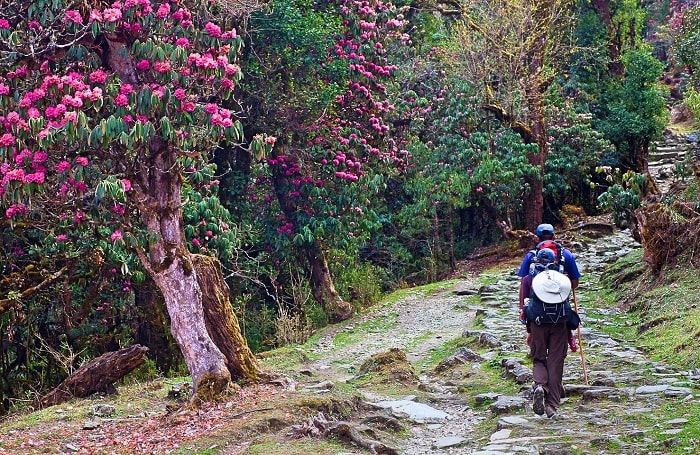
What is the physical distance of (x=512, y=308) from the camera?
49.3 ft

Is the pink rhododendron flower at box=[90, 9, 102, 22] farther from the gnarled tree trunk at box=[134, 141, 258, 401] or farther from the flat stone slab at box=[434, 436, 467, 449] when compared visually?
the flat stone slab at box=[434, 436, 467, 449]

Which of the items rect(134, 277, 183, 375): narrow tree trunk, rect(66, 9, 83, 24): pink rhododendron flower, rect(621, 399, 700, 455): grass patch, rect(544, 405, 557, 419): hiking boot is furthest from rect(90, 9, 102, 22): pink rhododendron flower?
rect(134, 277, 183, 375): narrow tree trunk

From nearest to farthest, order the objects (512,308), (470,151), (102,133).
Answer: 1. (102,133)
2. (512,308)
3. (470,151)

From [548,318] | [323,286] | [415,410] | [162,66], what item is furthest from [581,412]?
[323,286]

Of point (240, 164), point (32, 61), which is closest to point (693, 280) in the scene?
point (240, 164)

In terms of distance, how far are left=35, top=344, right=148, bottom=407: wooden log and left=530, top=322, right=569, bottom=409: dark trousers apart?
5.34 metres

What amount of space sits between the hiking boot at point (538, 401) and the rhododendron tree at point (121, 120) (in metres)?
3.17

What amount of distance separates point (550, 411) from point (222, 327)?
3.74 meters

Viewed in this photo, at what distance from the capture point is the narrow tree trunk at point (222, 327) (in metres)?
9.34

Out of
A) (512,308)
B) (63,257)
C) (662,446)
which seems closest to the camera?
(662,446)

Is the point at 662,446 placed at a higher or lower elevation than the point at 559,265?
lower

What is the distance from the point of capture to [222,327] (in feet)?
30.7

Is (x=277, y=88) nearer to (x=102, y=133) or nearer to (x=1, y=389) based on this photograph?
(x=1, y=389)

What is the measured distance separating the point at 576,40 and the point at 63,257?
1747 cm
